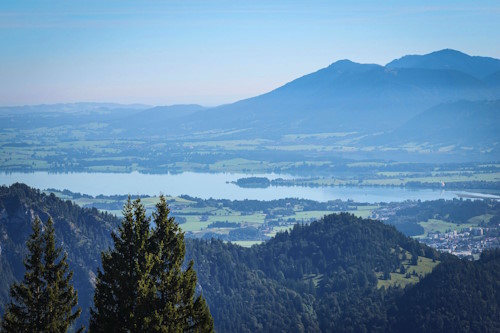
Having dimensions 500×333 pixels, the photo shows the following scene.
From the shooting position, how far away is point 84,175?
549 feet

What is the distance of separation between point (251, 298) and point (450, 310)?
16280 millimetres

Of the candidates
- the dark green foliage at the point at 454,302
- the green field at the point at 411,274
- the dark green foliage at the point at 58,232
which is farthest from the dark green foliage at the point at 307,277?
the dark green foliage at the point at 58,232

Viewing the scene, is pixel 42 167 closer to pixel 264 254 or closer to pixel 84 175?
pixel 84 175

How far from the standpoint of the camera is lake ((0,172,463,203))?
136 m

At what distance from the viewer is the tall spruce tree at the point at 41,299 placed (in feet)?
57.8

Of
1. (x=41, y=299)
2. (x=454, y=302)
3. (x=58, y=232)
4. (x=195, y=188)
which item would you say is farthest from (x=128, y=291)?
(x=195, y=188)

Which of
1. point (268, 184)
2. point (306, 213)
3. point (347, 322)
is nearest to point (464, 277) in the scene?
point (347, 322)

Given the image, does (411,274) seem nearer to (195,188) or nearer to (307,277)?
(307,277)

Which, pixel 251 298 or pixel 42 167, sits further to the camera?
pixel 42 167

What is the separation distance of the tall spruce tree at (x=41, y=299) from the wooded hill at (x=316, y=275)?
38.3m

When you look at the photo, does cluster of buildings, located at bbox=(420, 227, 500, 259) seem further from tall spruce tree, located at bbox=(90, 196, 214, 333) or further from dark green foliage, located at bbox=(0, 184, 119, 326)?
tall spruce tree, located at bbox=(90, 196, 214, 333)

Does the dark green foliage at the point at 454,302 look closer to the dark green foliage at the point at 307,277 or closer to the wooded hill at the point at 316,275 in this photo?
the wooded hill at the point at 316,275

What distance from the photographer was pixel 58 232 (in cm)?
6875

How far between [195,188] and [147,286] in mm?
130467
